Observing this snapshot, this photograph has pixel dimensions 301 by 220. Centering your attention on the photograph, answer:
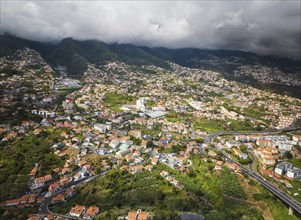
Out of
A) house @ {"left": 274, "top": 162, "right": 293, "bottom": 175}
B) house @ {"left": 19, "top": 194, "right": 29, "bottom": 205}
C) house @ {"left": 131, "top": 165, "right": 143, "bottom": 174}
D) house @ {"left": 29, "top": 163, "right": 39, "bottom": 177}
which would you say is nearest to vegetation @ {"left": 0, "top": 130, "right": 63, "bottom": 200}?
house @ {"left": 29, "top": 163, "right": 39, "bottom": 177}

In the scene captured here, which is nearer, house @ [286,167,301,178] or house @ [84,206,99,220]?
house @ [84,206,99,220]

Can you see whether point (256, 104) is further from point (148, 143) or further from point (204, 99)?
point (148, 143)

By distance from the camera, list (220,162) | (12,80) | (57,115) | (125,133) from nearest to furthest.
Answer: (220,162) → (125,133) → (57,115) → (12,80)

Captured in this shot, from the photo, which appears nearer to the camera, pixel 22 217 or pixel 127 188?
pixel 22 217

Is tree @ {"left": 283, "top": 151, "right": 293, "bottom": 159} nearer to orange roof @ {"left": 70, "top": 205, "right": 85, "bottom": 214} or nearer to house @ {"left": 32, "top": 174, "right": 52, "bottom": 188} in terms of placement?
orange roof @ {"left": 70, "top": 205, "right": 85, "bottom": 214}

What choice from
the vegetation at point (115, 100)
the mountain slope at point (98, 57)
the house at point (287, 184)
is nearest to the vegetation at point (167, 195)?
the house at point (287, 184)

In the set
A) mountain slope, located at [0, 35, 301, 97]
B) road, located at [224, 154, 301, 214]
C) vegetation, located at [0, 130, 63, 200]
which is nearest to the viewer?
road, located at [224, 154, 301, 214]

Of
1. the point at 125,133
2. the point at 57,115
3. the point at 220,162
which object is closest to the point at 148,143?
the point at 125,133

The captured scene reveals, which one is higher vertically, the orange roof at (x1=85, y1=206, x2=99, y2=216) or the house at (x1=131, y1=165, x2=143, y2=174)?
the house at (x1=131, y1=165, x2=143, y2=174)

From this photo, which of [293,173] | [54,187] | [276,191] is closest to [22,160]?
[54,187]

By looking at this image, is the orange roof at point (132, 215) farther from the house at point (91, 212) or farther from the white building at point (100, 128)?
the white building at point (100, 128)
